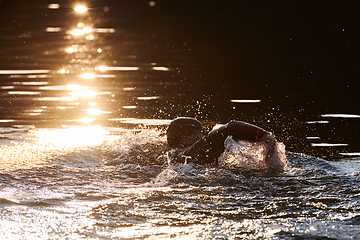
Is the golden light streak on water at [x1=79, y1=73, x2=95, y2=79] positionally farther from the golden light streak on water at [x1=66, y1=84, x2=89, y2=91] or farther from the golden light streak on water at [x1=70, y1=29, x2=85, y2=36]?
the golden light streak on water at [x1=70, y1=29, x2=85, y2=36]

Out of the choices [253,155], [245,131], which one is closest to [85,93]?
[253,155]

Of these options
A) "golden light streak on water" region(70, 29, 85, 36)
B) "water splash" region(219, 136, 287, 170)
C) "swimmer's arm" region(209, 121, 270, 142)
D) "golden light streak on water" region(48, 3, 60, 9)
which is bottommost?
"water splash" region(219, 136, 287, 170)

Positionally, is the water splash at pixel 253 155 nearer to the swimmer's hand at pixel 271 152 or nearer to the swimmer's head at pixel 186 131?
Answer: the swimmer's hand at pixel 271 152

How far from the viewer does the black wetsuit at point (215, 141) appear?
796 cm

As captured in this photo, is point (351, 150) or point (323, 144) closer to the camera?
point (351, 150)

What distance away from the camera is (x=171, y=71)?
94.1 ft

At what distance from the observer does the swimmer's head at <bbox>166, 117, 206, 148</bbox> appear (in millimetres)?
9461

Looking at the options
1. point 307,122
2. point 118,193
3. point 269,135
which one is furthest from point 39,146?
point 307,122

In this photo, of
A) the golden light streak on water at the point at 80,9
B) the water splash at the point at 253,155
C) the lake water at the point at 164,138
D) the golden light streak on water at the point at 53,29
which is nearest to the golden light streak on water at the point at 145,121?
the lake water at the point at 164,138

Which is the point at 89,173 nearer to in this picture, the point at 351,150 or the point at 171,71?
the point at 351,150

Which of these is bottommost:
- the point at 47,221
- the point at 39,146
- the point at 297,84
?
the point at 47,221

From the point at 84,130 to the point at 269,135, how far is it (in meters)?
6.66

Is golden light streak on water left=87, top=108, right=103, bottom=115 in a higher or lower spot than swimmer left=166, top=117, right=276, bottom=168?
higher

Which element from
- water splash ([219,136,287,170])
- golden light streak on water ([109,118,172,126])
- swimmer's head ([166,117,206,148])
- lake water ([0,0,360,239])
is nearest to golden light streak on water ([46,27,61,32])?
lake water ([0,0,360,239])
